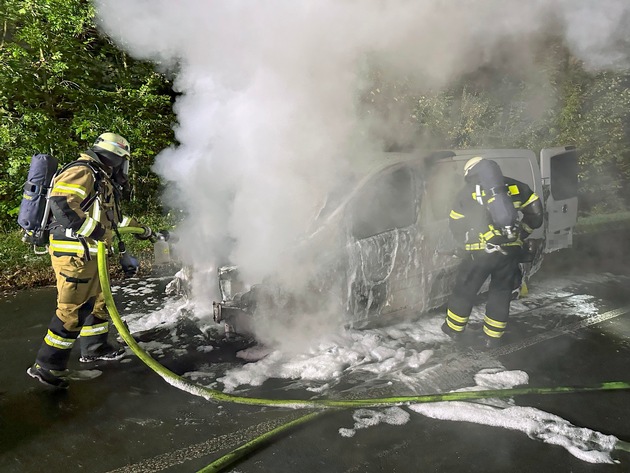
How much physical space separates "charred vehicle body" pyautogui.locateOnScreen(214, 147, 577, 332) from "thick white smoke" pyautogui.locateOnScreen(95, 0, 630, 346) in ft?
0.79

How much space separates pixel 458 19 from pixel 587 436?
4221 mm

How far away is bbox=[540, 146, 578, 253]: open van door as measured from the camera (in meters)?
5.85

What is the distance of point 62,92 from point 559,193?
811cm

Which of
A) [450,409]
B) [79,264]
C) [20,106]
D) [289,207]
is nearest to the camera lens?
[450,409]

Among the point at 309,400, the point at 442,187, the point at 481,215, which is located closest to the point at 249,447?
the point at 309,400

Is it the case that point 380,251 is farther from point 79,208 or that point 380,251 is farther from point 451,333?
point 79,208

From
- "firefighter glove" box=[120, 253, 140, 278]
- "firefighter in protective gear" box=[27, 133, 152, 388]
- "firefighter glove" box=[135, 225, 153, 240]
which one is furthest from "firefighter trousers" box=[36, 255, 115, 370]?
"firefighter glove" box=[135, 225, 153, 240]

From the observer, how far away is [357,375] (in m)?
3.69

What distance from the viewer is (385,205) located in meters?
4.33

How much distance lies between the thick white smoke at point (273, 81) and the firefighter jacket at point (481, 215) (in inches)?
A: 45.5

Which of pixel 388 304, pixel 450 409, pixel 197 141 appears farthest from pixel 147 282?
pixel 450 409

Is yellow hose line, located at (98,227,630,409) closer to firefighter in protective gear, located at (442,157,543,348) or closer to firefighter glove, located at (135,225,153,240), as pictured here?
firefighter glove, located at (135,225,153,240)

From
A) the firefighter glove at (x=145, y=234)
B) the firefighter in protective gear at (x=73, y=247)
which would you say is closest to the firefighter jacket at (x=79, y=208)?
the firefighter in protective gear at (x=73, y=247)

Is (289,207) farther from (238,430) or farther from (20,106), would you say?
(20,106)
